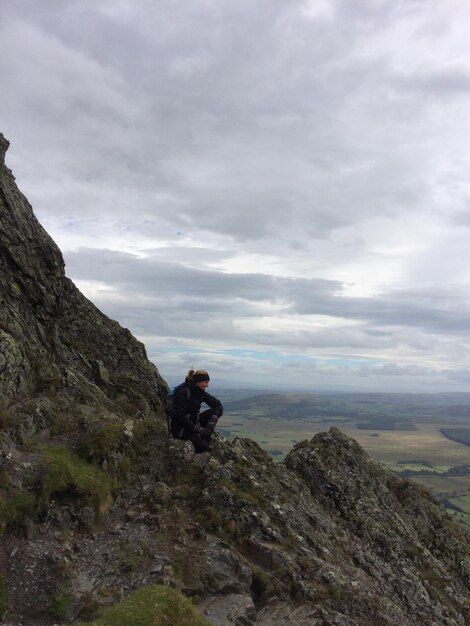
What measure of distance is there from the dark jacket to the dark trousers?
13.4 inches

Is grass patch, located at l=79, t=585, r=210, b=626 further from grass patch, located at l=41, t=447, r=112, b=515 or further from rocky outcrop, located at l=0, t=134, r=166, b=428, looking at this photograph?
rocky outcrop, located at l=0, t=134, r=166, b=428

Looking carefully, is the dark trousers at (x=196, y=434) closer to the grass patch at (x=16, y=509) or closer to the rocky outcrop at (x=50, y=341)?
the rocky outcrop at (x=50, y=341)

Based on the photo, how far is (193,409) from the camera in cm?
2444

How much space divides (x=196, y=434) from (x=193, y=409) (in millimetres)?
1406

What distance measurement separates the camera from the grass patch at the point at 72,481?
1816cm

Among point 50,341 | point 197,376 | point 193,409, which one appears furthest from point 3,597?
point 50,341

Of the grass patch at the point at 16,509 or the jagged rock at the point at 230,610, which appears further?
the grass patch at the point at 16,509

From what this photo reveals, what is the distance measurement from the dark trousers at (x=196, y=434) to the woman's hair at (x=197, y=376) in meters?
2.39

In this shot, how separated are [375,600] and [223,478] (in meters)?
8.53

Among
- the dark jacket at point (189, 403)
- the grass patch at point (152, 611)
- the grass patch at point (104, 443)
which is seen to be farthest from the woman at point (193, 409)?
the grass patch at point (152, 611)

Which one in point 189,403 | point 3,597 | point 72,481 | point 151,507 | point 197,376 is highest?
point 197,376

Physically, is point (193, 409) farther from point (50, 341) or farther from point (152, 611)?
point (152, 611)

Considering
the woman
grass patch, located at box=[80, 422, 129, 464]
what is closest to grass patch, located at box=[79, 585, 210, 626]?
grass patch, located at box=[80, 422, 129, 464]

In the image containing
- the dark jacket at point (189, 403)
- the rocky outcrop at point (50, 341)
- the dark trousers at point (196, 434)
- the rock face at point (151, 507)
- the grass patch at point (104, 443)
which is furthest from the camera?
the rocky outcrop at point (50, 341)
